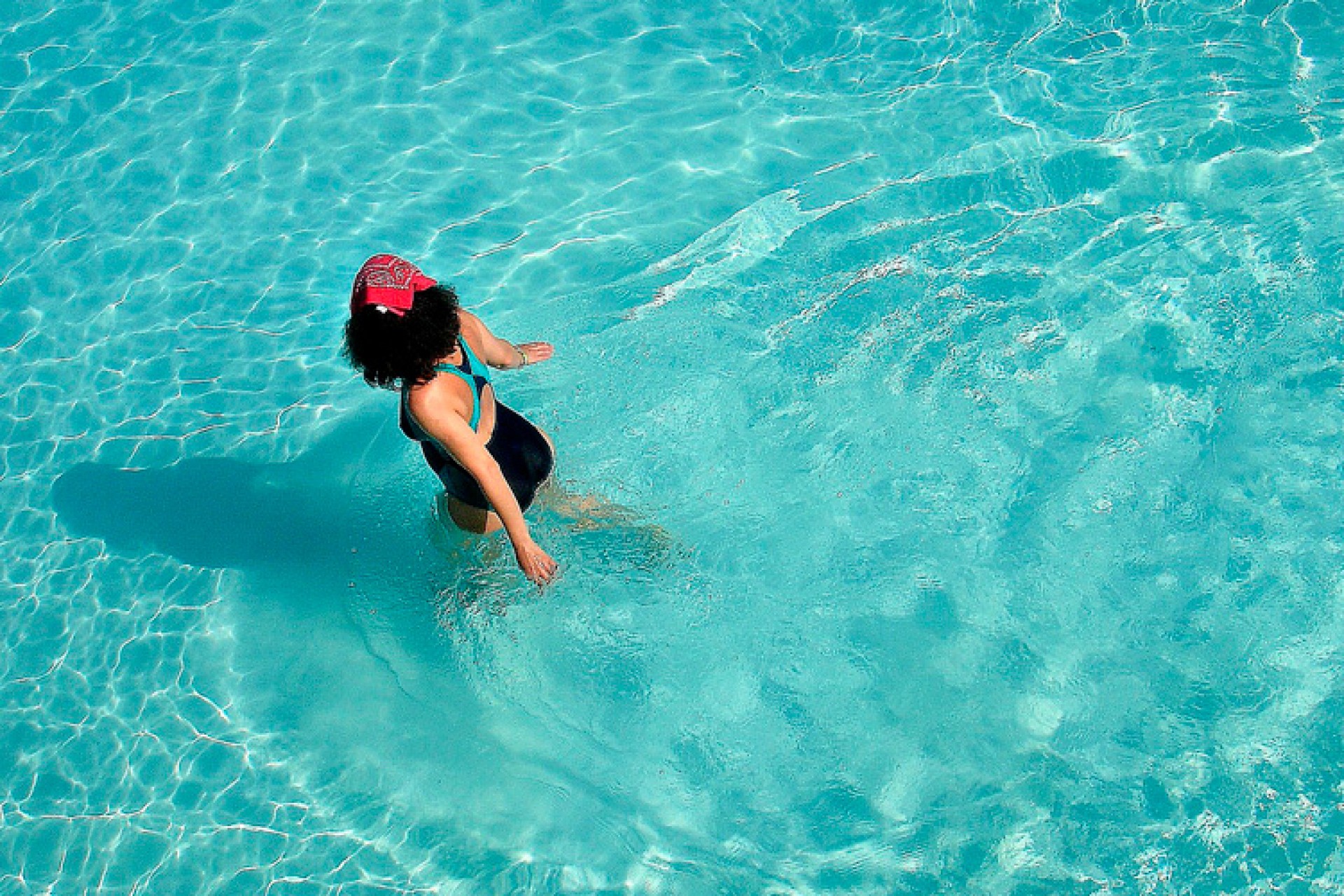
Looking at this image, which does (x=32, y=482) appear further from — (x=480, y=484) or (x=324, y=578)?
(x=480, y=484)

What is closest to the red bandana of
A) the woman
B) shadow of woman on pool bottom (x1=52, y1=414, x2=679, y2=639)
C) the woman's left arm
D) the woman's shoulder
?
the woman

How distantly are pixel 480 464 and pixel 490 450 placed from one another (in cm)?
45

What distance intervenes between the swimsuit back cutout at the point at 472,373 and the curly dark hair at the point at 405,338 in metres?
0.24

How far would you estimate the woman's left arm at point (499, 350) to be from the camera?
3705 mm

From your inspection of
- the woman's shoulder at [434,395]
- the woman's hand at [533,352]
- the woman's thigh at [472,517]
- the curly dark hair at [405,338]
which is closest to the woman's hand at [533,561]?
the woman's thigh at [472,517]

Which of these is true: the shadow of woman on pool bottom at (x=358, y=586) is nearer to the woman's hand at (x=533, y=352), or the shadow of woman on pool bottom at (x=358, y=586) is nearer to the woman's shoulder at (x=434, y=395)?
the woman's hand at (x=533, y=352)

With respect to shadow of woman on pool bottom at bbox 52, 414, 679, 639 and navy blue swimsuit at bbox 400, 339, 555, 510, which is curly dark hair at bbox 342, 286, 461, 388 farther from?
shadow of woman on pool bottom at bbox 52, 414, 679, 639

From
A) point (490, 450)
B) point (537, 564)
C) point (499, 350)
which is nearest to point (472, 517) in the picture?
point (490, 450)

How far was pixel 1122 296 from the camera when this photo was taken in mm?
5371

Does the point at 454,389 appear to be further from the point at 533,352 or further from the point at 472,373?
the point at 533,352

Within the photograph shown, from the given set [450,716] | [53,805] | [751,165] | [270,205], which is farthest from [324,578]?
[751,165]

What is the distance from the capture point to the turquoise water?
4250mm

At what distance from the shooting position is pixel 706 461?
5016 millimetres

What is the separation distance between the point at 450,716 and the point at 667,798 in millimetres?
1013
